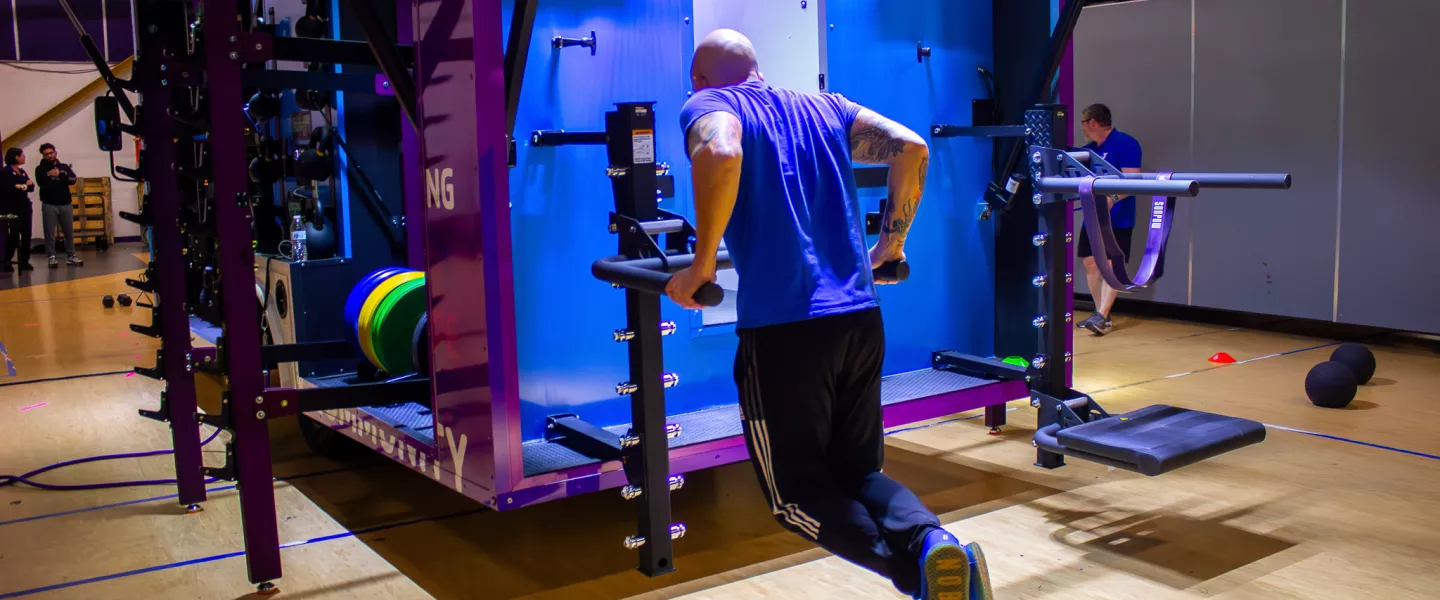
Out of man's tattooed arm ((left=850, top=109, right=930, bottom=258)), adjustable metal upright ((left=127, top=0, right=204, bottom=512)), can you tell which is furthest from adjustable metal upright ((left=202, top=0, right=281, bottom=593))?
man's tattooed arm ((left=850, top=109, right=930, bottom=258))

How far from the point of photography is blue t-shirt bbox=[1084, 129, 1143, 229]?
26.4ft

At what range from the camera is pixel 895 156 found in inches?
118

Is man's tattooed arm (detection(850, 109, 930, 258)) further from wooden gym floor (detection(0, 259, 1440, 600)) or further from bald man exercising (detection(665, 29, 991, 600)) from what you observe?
wooden gym floor (detection(0, 259, 1440, 600))

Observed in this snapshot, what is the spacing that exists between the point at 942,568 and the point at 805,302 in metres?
0.68

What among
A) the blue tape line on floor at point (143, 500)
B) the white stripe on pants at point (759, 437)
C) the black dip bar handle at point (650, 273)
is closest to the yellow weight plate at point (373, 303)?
the blue tape line on floor at point (143, 500)

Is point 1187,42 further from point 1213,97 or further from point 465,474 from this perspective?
point 465,474

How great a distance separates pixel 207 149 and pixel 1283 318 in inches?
304

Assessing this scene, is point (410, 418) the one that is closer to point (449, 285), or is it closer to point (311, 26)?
point (449, 285)

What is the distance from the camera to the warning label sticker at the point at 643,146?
336 cm

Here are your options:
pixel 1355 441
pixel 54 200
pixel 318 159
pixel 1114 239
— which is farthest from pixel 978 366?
Answer: pixel 54 200

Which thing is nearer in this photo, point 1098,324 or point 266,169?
point 266,169

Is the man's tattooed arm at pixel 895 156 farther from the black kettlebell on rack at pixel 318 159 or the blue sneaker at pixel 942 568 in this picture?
the black kettlebell on rack at pixel 318 159

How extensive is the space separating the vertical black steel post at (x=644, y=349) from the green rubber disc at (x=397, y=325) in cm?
123

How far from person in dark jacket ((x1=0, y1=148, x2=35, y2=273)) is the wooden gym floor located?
10762mm
